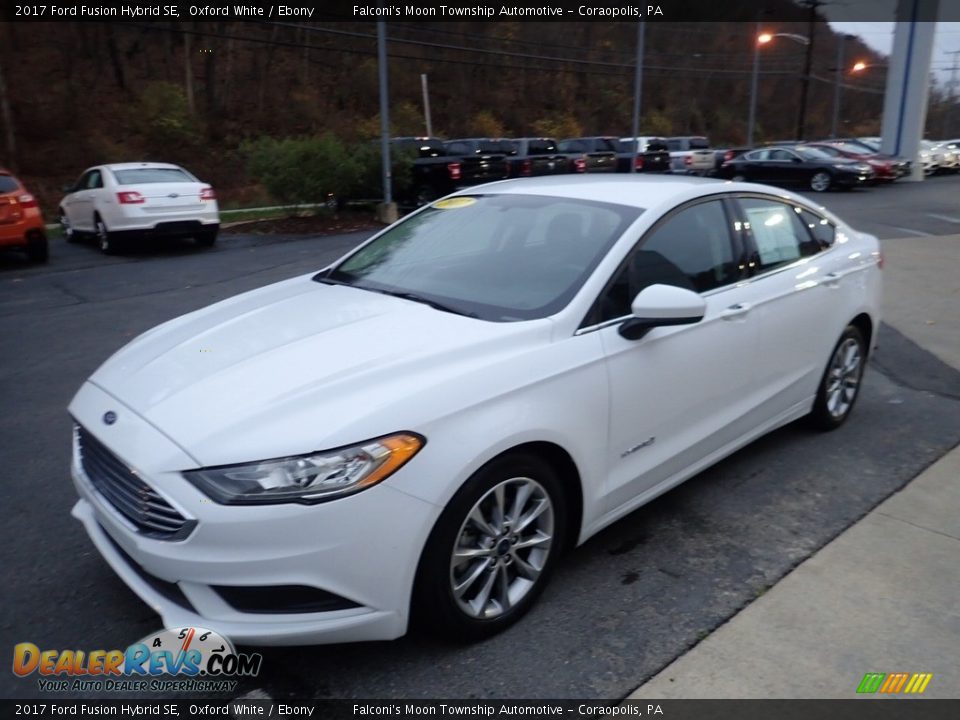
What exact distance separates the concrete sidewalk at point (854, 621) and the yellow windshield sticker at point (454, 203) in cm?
245

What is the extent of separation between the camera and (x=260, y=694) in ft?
8.84

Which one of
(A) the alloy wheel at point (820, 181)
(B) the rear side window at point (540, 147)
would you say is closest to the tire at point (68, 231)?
(B) the rear side window at point (540, 147)

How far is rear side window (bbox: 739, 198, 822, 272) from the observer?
4.29 meters

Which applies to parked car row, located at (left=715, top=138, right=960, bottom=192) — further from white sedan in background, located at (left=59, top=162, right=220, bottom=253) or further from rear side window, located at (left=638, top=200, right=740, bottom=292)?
rear side window, located at (left=638, top=200, right=740, bottom=292)

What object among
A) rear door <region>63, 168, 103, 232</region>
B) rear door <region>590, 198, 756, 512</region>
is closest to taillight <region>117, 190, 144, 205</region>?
rear door <region>63, 168, 103, 232</region>

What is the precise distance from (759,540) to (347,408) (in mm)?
2143

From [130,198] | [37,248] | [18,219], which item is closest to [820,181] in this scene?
[130,198]

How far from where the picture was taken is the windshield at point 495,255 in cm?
341

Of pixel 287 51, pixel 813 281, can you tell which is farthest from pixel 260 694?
pixel 287 51

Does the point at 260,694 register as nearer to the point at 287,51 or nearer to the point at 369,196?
the point at 369,196

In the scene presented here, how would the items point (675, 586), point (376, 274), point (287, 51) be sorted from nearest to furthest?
point (675, 586), point (376, 274), point (287, 51)

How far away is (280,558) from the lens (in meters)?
2.44

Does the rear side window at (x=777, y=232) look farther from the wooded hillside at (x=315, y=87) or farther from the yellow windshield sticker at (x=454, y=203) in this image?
the wooded hillside at (x=315, y=87)

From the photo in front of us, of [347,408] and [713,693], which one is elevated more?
[347,408]
